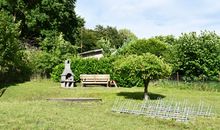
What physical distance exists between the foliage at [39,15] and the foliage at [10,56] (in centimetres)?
808

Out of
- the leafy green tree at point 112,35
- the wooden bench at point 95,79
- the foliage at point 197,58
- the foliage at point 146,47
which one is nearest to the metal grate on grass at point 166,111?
the wooden bench at point 95,79

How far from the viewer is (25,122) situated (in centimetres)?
1292

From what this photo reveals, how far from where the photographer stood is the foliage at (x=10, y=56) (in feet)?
95.8

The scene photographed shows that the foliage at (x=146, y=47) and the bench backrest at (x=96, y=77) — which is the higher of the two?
the foliage at (x=146, y=47)

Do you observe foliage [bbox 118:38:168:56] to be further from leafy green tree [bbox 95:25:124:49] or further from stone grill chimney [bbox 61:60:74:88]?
leafy green tree [bbox 95:25:124:49]

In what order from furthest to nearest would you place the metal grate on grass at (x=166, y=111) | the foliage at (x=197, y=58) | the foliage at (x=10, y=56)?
the foliage at (x=197, y=58) < the foliage at (x=10, y=56) < the metal grate on grass at (x=166, y=111)

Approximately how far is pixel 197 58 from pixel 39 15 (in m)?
17.5

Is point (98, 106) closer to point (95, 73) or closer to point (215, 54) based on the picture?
point (95, 73)

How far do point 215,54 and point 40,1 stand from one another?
65.7 ft

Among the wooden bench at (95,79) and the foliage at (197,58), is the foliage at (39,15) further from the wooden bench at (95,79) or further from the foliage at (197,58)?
the foliage at (197,58)

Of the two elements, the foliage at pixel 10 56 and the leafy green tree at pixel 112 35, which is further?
the leafy green tree at pixel 112 35

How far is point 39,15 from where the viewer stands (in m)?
42.0

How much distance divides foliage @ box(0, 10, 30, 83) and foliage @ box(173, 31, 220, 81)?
14.0 meters

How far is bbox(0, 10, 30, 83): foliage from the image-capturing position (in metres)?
29.2
